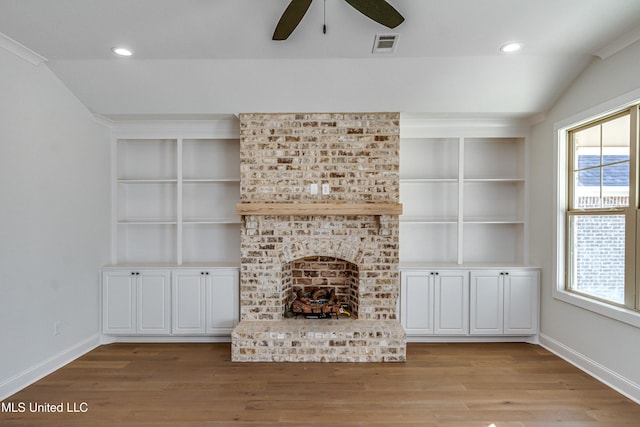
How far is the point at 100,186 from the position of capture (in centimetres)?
392

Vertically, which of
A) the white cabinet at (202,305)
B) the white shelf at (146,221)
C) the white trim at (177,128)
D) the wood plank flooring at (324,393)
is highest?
the white trim at (177,128)

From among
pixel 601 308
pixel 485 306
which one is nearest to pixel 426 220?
pixel 485 306

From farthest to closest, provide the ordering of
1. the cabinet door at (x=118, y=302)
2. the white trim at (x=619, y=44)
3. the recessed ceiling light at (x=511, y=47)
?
the cabinet door at (x=118, y=302) → the recessed ceiling light at (x=511, y=47) → the white trim at (x=619, y=44)

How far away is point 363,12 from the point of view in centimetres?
199

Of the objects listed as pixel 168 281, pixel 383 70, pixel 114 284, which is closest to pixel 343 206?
pixel 383 70

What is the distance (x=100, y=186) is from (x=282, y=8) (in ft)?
9.60

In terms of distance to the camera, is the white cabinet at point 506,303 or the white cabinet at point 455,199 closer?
the white cabinet at point 506,303

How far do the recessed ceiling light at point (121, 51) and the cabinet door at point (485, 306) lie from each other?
162 inches

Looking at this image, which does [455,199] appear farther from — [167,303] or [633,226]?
[167,303]

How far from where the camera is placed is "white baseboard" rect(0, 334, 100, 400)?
2744 millimetres

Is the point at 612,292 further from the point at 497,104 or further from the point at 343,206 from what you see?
the point at 343,206

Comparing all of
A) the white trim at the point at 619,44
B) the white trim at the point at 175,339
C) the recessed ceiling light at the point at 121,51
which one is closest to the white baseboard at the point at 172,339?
the white trim at the point at 175,339

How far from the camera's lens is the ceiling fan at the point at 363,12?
1905 millimetres

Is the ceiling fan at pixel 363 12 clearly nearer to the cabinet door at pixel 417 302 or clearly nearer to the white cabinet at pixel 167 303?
the cabinet door at pixel 417 302
